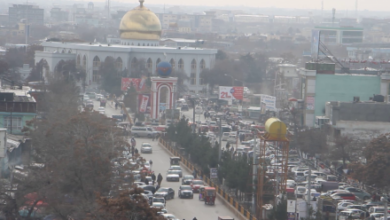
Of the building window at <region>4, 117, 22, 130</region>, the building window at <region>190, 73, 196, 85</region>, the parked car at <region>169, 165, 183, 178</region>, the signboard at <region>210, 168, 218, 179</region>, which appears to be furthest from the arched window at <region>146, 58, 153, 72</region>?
the signboard at <region>210, 168, 218, 179</region>

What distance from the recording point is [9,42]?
4513 inches

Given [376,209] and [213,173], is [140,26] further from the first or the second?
[376,209]

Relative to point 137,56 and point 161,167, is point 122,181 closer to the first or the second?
point 161,167

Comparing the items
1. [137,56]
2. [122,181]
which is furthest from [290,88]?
[122,181]

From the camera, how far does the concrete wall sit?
44.0m

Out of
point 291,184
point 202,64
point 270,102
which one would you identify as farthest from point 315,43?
point 291,184

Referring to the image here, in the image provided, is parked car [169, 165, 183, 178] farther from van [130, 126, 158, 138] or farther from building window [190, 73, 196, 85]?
building window [190, 73, 196, 85]

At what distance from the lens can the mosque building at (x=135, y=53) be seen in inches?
2496

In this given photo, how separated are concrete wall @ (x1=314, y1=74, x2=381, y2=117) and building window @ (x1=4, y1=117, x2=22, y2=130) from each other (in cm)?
1548

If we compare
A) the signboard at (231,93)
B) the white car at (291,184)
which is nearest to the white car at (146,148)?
the white car at (291,184)

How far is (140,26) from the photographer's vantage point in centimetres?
6694

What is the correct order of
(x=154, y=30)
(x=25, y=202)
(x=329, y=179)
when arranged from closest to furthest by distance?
(x=25, y=202) < (x=329, y=179) < (x=154, y=30)

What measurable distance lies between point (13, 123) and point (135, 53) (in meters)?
31.5

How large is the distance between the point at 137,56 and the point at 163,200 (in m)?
38.1
